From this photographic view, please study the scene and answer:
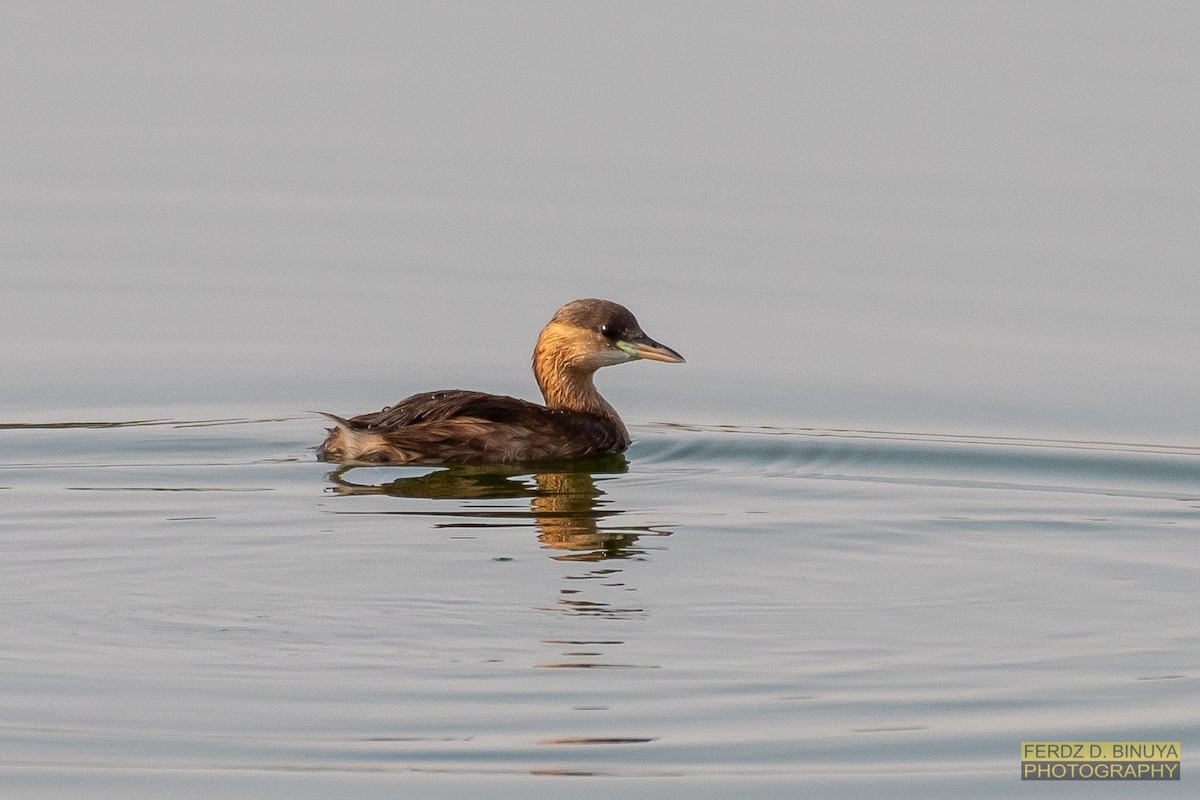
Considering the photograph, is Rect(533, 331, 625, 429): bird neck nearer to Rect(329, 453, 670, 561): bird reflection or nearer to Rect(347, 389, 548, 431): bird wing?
Rect(329, 453, 670, 561): bird reflection

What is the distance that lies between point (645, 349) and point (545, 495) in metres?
1.79

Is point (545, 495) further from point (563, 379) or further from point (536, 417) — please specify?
point (563, 379)

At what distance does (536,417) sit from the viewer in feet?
46.1

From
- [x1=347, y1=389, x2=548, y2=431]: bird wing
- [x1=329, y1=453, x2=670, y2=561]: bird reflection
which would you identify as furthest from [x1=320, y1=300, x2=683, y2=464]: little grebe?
[x1=329, y1=453, x2=670, y2=561]: bird reflection

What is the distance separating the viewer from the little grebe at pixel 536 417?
1360 cm

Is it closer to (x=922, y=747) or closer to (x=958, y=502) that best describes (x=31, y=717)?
(x=922, y=747)

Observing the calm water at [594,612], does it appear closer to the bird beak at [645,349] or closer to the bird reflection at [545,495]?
the bird reflection at [545,495]

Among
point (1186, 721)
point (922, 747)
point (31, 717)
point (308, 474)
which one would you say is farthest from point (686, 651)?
point (308, 474)

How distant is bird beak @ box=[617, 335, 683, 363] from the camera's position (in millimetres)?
14531

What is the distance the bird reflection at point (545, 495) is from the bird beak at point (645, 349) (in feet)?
2.46

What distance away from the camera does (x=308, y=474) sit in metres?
13.2

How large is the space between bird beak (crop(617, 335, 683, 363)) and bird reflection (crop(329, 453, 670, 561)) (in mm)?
749

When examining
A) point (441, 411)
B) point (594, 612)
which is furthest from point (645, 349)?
point (594, 612)

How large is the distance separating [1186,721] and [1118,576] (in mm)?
2077
